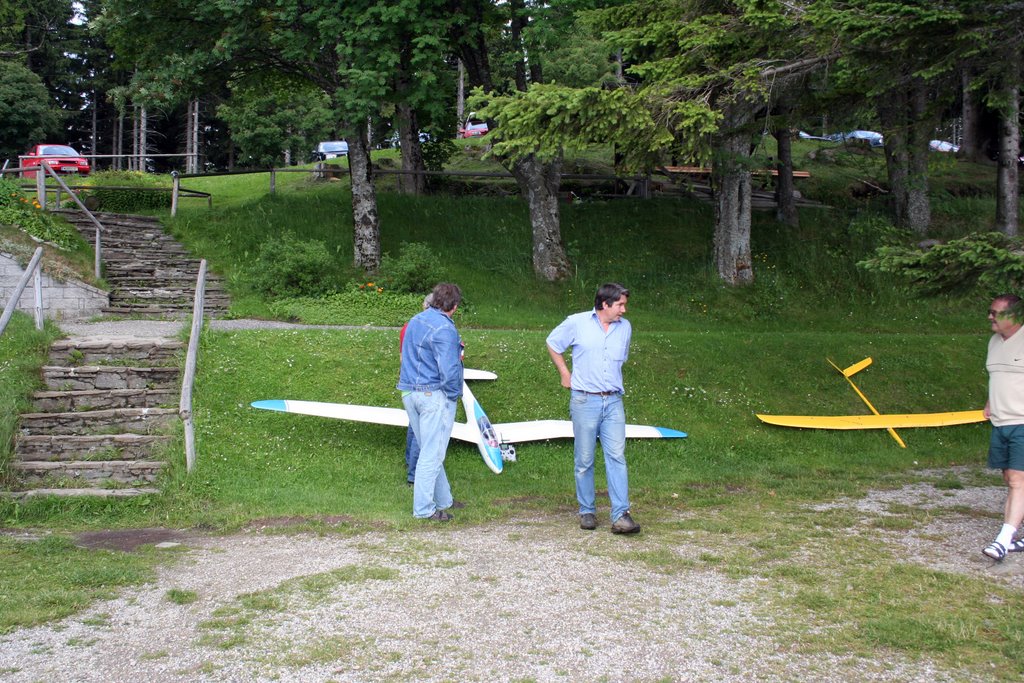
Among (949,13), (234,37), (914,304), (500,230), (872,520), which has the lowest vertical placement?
(872,520)

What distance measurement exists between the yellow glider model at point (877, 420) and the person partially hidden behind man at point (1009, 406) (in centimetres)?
438

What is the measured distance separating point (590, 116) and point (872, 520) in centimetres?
484

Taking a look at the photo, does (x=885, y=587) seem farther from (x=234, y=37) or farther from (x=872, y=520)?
(x=234, y=37)

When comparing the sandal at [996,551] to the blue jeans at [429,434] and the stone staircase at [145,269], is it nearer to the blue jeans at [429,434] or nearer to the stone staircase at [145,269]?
the blue jeans at [429,434]

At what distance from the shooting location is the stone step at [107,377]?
32.9 ft

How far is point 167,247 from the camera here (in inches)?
735

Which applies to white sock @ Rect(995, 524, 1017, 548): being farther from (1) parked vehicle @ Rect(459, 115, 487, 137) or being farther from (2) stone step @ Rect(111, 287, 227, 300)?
(1) parked vehicle @ Rect(459, 115, 487, 137)

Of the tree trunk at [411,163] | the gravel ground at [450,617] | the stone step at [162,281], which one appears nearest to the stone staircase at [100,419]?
the gravel ground at [450,617]

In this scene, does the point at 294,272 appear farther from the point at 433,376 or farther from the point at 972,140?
the point at 972,140

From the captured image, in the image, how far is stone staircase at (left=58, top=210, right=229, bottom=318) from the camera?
1570cm

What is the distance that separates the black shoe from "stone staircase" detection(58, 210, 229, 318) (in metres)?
10.5

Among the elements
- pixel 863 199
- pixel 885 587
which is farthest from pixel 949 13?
pixel 863 199

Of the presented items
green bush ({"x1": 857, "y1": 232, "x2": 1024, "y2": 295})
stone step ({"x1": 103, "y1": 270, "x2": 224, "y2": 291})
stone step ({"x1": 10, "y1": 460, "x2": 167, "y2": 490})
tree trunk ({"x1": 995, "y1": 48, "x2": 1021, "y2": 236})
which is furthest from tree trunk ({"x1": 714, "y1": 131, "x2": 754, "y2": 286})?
stone step ({"x1": 10, "y1": 460, "x2": 167, "y2": 490})

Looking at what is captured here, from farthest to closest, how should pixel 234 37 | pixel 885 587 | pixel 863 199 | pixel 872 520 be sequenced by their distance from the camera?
pixel 863 199 < pixel 234 37 < pixel 872 520 < pixel 885 587
